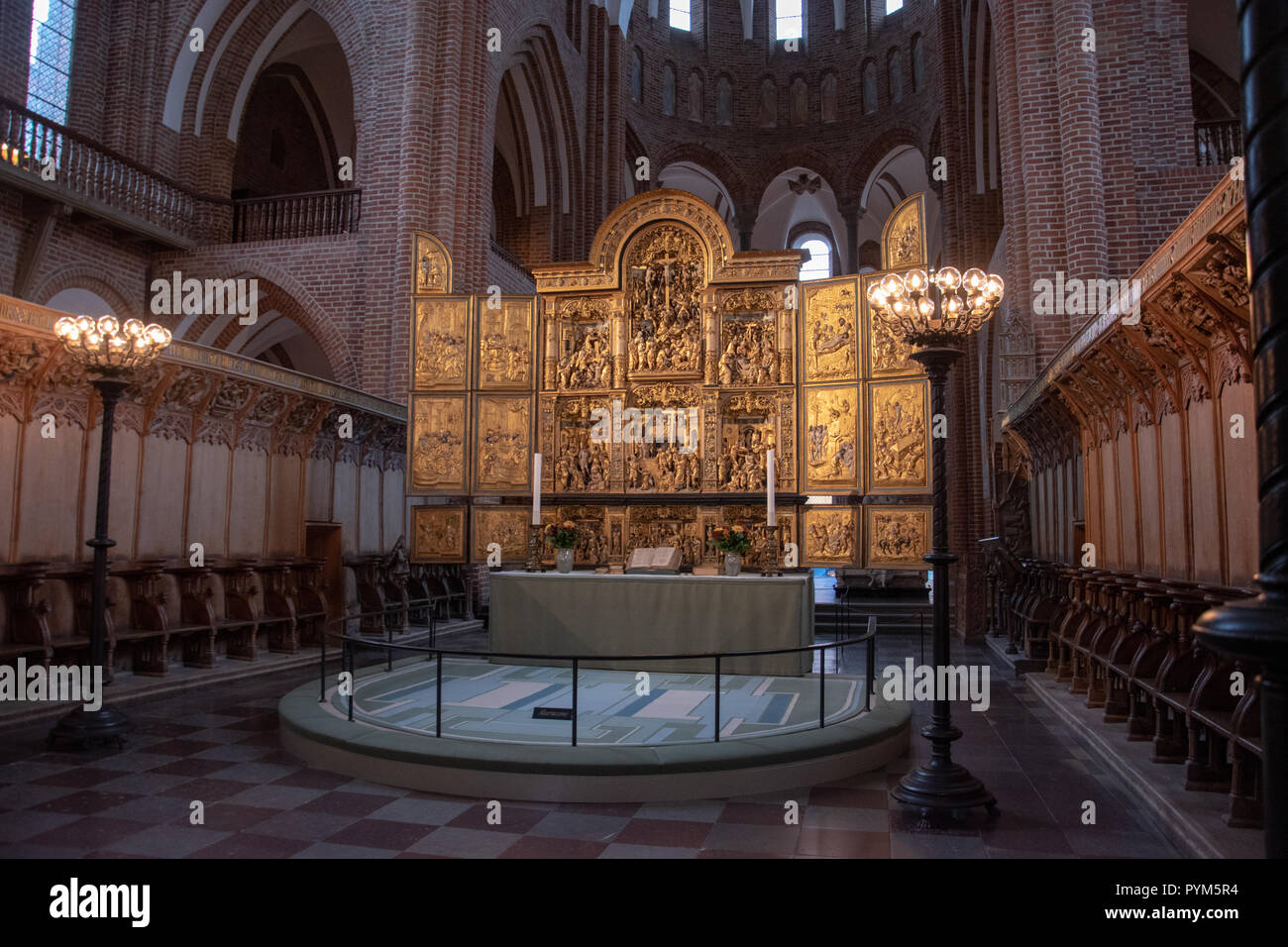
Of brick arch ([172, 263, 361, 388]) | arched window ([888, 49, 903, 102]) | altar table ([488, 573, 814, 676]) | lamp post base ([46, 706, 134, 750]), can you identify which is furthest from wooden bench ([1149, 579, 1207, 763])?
arched window ([888, 49, 903, 102])

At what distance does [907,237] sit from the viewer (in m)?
8.52

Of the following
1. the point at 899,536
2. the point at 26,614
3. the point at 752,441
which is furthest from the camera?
the point at 752,441

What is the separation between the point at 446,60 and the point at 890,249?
11.7 metres

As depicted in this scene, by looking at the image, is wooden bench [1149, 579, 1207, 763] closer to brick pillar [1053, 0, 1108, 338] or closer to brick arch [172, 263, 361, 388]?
brick pillar [1053, 0, 1108, 338]

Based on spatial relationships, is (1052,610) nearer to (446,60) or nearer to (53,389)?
(53,389)

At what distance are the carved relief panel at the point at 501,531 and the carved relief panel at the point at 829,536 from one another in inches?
117

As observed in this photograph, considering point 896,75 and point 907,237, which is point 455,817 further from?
point 896,75

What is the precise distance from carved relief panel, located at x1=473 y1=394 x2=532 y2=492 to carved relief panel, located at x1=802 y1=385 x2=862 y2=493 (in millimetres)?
3008

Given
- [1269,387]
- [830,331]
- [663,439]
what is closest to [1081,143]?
[830,331]

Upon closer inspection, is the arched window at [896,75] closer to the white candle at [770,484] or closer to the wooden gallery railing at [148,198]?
the wooden gallery railing at [148,198]

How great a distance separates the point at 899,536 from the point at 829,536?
0.68 m

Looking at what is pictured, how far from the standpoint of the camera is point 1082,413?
10227 mm
